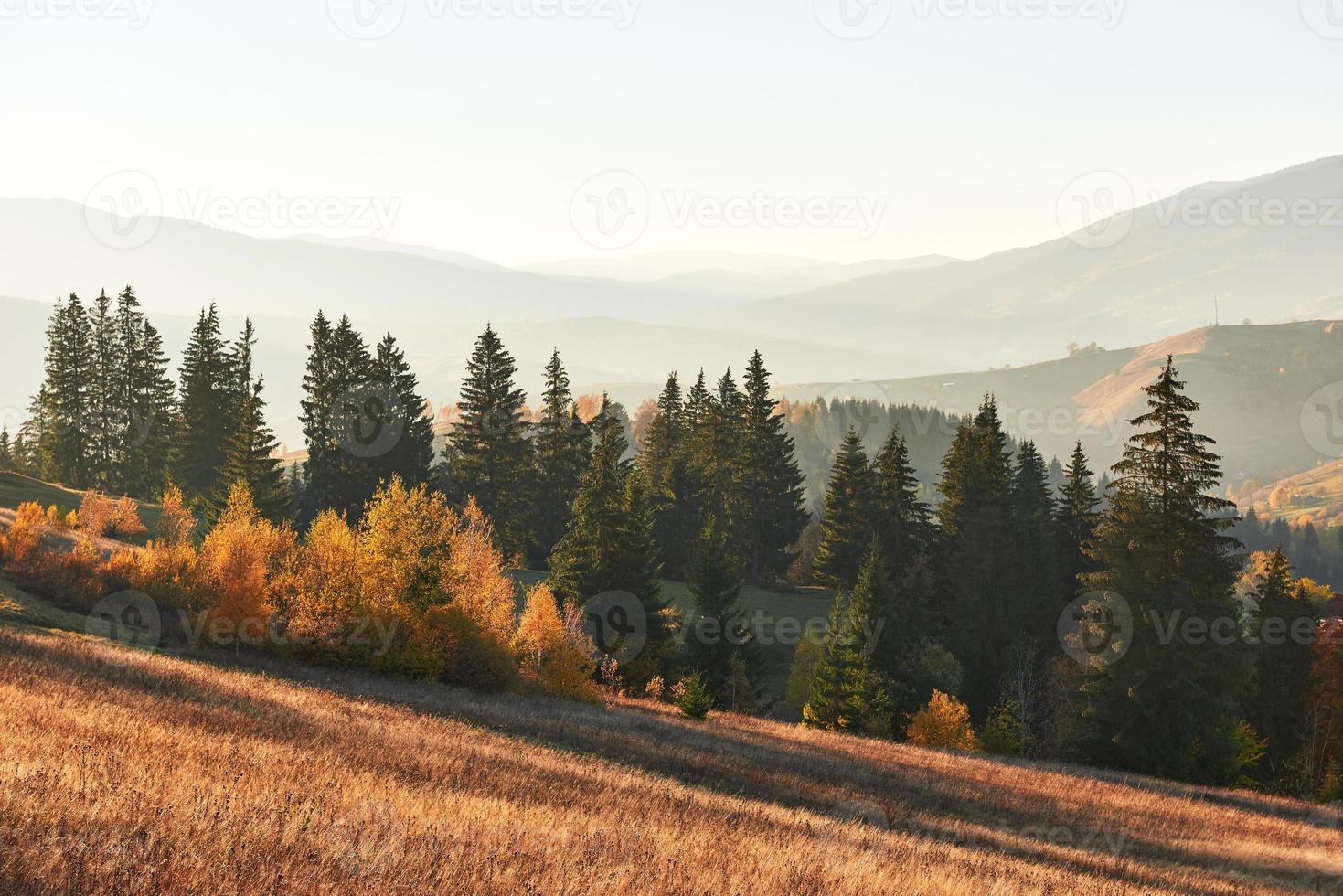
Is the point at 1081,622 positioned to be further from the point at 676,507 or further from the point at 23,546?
A: the point at 23,546

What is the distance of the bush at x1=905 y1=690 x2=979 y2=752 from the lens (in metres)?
50.9

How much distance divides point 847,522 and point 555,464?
972 inches

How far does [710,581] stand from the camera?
58.8 m

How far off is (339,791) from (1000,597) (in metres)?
61.9

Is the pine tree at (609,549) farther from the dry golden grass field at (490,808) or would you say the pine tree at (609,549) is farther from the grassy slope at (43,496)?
the grassy slope at (43,496)

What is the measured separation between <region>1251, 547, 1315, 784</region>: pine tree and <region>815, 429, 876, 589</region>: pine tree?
28.0 meters

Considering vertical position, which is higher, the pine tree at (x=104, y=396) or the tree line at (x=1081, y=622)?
the pine tree at (x=104, y=396)

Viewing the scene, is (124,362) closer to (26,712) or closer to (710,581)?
(710,581)

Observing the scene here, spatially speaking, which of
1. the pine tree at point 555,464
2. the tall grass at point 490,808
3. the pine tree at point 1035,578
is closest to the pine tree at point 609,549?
the tall grass at point 490,808

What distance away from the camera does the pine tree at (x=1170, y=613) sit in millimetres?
41125

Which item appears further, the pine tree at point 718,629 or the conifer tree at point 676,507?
the conifer tree at point 676,507

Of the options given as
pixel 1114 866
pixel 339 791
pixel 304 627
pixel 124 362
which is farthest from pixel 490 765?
pixel 124 362

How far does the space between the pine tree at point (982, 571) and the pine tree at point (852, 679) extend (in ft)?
45.3

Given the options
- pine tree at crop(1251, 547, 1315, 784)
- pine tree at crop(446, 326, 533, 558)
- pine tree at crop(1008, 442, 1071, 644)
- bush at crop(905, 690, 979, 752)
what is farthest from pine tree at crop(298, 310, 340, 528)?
pine tree at crop(1251, 547, 1315, 784)
